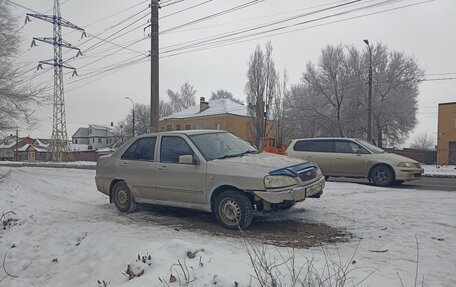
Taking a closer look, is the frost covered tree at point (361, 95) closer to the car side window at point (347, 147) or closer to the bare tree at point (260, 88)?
the bare tree at point (260, 88)

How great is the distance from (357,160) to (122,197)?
7944mm

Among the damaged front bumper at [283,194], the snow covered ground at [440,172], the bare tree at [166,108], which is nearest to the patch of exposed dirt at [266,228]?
the damaged front bumper at [283,194]

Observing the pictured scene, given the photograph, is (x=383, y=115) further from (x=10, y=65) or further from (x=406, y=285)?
(x=406, y=285)

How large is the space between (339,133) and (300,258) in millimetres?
36964

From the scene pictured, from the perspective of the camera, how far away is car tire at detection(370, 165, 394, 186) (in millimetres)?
11805

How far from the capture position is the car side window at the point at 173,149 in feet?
22.0

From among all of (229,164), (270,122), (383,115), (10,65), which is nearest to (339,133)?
(383,115)

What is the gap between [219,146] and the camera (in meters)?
6.83

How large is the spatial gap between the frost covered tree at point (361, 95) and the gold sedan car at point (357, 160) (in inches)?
1068

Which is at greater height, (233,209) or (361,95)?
(361,95)

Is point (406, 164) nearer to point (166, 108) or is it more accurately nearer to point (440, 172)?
point (440, 172)

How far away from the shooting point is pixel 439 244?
16.0ft

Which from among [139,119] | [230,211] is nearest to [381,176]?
[230,211]

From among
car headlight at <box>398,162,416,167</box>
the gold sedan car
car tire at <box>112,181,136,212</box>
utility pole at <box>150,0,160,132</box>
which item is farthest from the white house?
car tire at <box>112,181,136,212</box>
